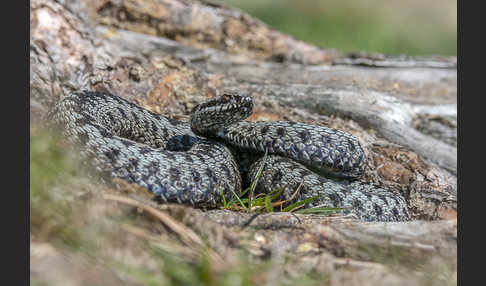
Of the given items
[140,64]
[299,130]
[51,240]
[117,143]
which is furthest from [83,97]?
[51,240]

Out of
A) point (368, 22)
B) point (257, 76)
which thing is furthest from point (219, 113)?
point (368, 22)

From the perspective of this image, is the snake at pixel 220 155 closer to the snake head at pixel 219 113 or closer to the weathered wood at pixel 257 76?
the snake head at pixel 219 113

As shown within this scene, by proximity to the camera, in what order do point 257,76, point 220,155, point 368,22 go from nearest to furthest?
1. point 220,155
2. point 257,76
3. point 368,22

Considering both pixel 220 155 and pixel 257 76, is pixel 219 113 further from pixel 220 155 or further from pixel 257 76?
pixel 257 76

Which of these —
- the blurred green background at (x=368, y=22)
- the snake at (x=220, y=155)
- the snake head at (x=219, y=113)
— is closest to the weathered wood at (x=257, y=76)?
the snake at (x=220, y=155)

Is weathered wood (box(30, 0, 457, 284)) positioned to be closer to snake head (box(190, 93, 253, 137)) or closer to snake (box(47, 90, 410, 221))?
snake (box(47, 90, 410, 221))

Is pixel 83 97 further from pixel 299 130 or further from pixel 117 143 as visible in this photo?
pixel 299 130
